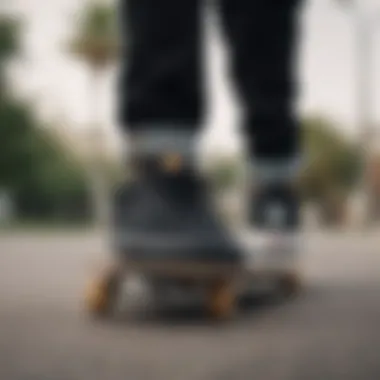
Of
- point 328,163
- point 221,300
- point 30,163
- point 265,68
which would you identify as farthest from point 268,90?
point 30,163

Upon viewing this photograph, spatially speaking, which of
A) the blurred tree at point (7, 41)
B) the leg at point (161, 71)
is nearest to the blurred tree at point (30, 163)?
the blurred tree at point (7, 41)

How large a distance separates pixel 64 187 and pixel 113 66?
0.64m

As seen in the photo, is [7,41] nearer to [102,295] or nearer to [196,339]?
[102,295]

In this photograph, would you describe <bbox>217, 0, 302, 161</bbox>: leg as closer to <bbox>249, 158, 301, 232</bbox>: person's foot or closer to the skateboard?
<bbox>249, 158, 301, 232</bbox>: person's foot

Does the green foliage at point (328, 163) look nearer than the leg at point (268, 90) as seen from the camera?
No

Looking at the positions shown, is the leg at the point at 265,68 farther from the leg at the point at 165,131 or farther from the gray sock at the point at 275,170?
the leg at the point at 165,131

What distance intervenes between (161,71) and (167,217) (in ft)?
0.67

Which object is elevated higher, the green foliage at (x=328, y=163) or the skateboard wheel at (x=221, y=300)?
the green foliage at (x=328, y=163)

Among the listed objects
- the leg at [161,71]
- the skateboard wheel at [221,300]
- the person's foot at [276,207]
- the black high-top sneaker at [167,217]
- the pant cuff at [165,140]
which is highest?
the leg at [161,71]

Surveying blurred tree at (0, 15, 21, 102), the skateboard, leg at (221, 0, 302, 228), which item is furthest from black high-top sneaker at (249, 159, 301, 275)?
blurred tree at (0, 15, 21, 102)

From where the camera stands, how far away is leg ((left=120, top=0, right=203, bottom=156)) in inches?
41.8

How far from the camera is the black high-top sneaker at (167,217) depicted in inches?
43.2

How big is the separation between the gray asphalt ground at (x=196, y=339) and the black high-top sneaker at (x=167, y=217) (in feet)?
0.31

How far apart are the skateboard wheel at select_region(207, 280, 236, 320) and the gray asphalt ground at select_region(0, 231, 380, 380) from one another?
2 centimetres
